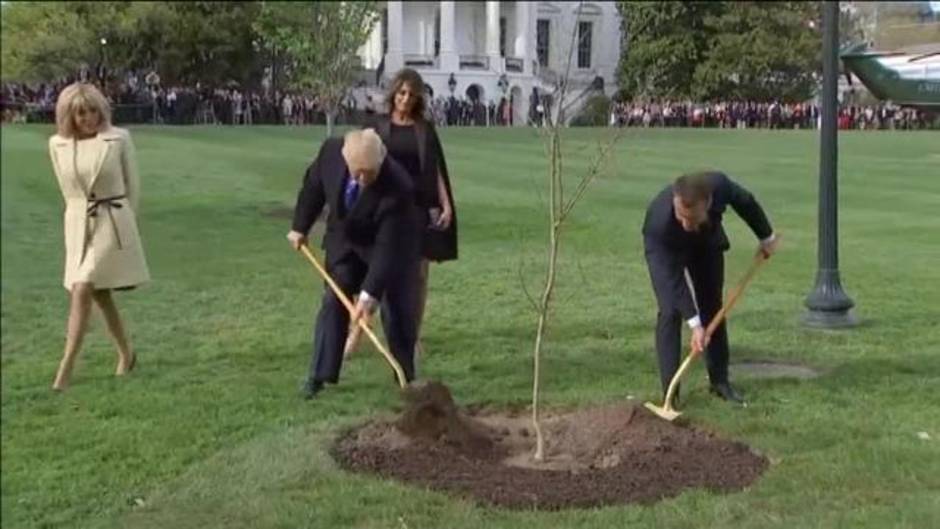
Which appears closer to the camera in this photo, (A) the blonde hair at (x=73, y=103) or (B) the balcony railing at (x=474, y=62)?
(A) the blonde hair at (x=73, y=103)

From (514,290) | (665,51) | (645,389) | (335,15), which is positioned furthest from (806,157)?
(335,15)

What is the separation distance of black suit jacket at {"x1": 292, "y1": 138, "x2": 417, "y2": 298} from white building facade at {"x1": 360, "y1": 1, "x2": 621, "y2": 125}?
227 centimetres

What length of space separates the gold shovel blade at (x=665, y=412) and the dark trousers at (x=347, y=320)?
1457 mm

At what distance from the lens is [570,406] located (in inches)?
302

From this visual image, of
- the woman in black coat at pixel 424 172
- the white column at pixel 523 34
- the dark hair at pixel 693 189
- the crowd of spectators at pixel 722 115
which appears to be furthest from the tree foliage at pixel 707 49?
the woman in black coat at pixel 424 172

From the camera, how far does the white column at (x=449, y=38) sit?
3809mm

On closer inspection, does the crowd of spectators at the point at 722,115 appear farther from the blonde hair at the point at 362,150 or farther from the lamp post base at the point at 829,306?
the lamp post base at the point at 829,306

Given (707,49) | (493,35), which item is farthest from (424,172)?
(493,35)

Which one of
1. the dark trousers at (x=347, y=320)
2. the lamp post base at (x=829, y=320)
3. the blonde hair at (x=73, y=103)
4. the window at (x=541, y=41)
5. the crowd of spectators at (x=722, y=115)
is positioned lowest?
the lamp post base at (x=829, y=320)

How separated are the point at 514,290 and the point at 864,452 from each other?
6.30m

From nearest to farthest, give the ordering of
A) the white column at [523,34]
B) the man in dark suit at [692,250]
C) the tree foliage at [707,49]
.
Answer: the white column at [523,34] < the tree foliage at [707,49] < the man in dark suit at [692,250]

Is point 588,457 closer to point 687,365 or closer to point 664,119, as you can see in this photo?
point 687,365

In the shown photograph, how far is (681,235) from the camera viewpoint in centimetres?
720

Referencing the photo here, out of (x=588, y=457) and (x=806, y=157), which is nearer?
(x=588, y=457)
